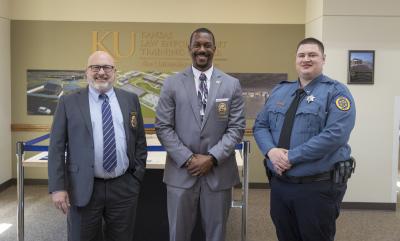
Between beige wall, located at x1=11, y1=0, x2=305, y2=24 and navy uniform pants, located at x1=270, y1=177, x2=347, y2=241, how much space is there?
354 cm

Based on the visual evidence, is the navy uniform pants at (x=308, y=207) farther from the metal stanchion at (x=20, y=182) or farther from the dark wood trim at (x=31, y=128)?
the dark wood trim at (x=31, y=128)

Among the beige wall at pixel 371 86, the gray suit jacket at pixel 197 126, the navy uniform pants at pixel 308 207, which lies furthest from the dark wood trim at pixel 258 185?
the gray suit jacket at pixel 197 126

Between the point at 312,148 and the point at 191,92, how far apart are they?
77cm

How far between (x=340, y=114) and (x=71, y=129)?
1.52 meters

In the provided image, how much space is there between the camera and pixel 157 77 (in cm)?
556

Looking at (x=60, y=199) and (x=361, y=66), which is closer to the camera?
(x=60, y=199)

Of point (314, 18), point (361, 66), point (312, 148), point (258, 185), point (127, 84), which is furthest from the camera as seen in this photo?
point (258, 185)

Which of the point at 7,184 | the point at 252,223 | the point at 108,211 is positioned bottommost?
the point at 252,223

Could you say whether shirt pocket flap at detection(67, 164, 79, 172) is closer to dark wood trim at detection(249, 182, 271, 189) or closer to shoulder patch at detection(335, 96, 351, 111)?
shoulder patch at detection(335, 96, 351, 111)

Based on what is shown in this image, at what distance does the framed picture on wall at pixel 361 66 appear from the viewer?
181 inches

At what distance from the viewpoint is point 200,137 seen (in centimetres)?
239

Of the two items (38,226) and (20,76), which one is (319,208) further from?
(20,76)

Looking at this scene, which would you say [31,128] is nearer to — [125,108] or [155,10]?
[155,10]

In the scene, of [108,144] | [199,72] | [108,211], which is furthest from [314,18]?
[108,211]
